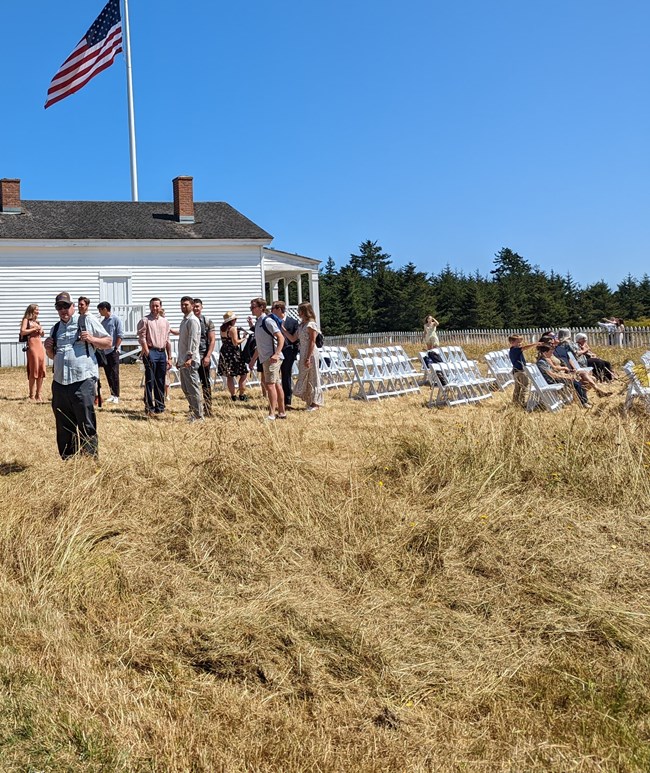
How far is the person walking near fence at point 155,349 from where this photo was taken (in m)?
11.9

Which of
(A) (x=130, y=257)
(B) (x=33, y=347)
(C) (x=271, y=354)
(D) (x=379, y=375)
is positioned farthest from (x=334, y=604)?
(A) (x=130, y=257)

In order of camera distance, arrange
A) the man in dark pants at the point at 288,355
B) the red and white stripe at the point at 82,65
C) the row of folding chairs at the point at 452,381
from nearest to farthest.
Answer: the man in dark pants at the point at 288,355 → the row of folding chairs at the point at 452,381 → the red and white stripe at the point at 82,65

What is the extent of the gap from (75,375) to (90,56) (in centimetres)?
2505

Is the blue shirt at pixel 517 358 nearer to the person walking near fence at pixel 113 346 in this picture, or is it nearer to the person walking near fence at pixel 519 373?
the person walking near fence at pixel 519 373

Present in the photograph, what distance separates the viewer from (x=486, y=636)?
15.3ft

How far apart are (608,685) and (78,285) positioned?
1202 inches

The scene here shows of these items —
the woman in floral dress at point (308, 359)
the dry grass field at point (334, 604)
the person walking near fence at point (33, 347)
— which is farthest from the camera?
the person walking near fence at point (33, 347)

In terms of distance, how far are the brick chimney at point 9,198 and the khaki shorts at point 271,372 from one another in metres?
24.5

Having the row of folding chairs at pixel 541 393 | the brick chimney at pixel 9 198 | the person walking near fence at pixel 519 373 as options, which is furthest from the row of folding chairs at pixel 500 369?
the brick chimney at pixel 9 198

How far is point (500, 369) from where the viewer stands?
18297 mm

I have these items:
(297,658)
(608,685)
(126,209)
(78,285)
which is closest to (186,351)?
(297,658)

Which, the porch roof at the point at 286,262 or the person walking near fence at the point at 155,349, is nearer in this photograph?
the person walking near fence at the point at 155,349

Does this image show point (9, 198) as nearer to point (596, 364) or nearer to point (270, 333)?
point (596, 364)

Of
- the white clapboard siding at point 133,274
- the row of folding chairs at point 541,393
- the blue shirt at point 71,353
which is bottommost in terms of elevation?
the row of folding chairs at point 541,393
